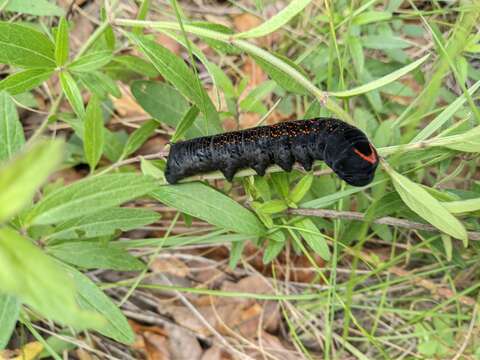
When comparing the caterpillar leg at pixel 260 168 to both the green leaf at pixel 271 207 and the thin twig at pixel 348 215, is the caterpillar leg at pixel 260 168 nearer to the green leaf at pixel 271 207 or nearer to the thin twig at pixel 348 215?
the green leaf at pixel 271 207

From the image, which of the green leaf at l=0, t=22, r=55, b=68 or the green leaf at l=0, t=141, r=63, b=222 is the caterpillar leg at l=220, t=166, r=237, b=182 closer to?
the green leaf at l=0, t=22, r=55, b=68

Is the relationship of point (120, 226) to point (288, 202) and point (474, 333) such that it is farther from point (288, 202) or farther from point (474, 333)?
point (474, 333)

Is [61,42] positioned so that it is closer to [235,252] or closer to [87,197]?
[87,197]

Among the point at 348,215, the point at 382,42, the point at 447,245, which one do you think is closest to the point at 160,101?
the point at 348,215

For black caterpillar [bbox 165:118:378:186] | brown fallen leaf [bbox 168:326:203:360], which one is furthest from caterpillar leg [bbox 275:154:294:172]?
brown fallen leaf [bbox 168:326:203:360]

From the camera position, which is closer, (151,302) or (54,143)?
(54,143)

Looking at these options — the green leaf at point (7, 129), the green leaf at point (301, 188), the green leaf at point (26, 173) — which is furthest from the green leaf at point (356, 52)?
the green leaf at point (26, 173)

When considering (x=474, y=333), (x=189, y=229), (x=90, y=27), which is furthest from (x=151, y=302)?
(x=90, y=27)
